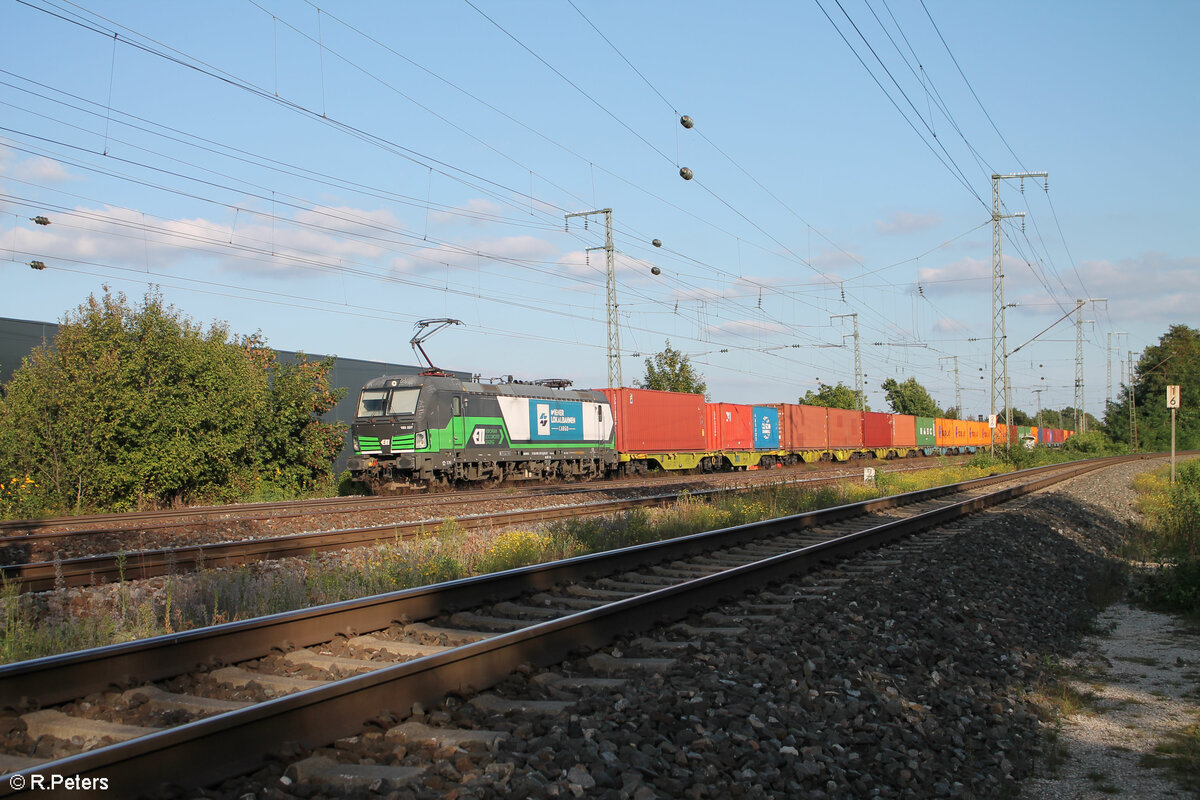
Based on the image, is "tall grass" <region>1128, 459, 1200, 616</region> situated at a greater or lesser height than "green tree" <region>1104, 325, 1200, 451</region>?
lesser

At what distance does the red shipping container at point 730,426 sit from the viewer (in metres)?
36.1

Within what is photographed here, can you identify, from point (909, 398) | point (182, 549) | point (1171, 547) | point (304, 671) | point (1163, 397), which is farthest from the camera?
point (909, 398)

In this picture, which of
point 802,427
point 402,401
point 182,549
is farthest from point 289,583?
point 802,427

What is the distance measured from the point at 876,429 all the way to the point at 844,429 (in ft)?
18.4

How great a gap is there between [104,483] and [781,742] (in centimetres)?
1934

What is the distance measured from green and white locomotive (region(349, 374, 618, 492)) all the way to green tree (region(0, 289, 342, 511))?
318 centimetres

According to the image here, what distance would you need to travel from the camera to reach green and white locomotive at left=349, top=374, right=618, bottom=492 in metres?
23.5

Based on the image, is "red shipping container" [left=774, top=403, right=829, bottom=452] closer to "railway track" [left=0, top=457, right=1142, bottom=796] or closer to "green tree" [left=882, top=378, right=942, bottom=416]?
"railway track" [left=0, top=457, right=1142, bottom=796]

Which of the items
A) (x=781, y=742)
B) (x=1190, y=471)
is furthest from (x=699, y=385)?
(x=781, y=742)

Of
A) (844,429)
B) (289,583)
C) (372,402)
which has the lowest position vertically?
(289,583)

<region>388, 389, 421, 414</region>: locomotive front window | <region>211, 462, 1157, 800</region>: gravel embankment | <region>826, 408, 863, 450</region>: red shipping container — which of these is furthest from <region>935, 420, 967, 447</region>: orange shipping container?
<region>211, 462, 1157, 800</region>: gravel embankment

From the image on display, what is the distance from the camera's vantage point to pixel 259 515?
15805 mm

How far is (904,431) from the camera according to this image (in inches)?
2212

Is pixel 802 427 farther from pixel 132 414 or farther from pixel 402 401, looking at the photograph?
pixel 132 414
